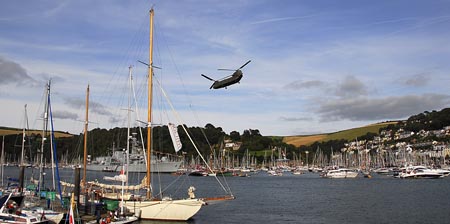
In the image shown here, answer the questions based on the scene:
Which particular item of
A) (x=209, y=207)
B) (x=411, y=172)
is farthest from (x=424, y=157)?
(x=209, y=207)

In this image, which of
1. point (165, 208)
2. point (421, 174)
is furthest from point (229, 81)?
point (421, 174)

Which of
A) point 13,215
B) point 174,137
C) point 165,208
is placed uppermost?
point 174,137

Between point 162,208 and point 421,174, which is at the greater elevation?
point 162,208

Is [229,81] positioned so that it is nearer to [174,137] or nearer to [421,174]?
[174,137]

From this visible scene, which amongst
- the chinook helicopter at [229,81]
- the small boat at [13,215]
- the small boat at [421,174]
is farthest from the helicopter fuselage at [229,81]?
the small boat at [421,174]

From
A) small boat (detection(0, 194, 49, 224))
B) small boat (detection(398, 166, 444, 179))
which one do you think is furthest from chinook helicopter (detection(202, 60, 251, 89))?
small boat (detection(398, 166, 444, 179))

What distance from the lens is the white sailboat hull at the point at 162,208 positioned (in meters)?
34.0

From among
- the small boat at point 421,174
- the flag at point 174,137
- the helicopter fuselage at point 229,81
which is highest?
the helicopter fuselage at point 229,81

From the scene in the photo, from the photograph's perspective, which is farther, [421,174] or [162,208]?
[421,174]

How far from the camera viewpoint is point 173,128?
34844mm

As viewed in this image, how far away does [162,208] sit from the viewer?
112 ft

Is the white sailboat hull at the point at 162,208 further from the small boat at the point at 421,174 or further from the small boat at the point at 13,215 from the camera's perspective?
the small boat at the point at 421,174

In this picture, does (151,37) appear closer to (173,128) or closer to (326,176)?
(173,128)

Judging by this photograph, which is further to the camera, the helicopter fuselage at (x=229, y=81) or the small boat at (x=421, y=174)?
the small boat at (x=421, y=174)
